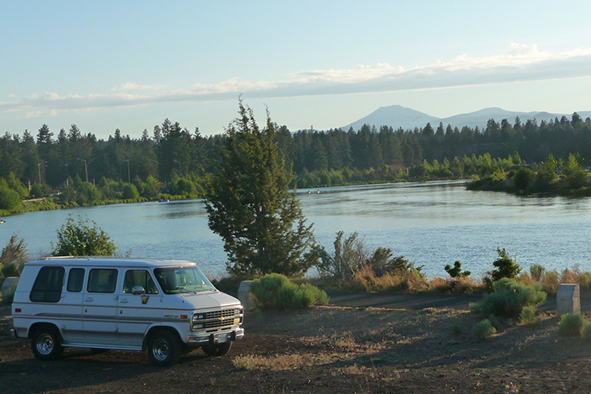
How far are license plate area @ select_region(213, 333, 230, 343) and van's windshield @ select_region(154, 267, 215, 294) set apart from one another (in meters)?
0.97

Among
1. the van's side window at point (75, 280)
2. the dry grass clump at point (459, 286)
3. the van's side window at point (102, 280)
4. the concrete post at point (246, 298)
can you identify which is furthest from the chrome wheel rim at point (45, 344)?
the dry grass clump at point (459, 286)

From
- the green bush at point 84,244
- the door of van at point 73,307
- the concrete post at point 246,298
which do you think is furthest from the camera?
the green bush at point 84,244

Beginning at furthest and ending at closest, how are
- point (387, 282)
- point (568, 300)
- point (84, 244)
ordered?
point (84, 244) → point (387, 282) → point (568, 300)

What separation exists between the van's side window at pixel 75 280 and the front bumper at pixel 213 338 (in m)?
2.51

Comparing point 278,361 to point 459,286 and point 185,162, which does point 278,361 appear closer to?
point 459,286

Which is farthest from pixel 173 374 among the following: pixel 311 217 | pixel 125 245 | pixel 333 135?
pixel 333 135

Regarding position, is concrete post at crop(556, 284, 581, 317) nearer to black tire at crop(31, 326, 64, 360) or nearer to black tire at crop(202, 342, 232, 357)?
black tire at crop(202, 342, 232, 357)

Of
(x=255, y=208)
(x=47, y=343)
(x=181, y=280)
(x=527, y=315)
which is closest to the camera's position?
(x=181, y=280)

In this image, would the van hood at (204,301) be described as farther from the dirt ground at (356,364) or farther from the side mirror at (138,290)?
the dirt ground at (356,364)

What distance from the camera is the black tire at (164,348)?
34.9 ft

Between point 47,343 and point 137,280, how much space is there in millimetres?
2285

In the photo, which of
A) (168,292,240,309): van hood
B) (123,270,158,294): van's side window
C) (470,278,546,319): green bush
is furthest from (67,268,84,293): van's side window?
(470,278,546,319): green bush

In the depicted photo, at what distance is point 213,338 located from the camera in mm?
10734

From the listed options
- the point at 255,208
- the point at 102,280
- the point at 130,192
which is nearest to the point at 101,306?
the point at 102,280
